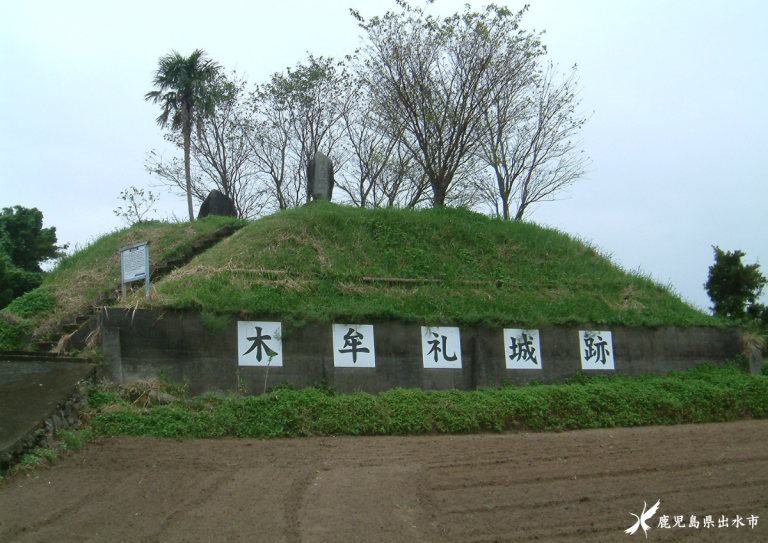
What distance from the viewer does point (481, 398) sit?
Answer: 10562 mm

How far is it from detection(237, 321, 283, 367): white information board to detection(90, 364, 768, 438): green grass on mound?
0.73 m

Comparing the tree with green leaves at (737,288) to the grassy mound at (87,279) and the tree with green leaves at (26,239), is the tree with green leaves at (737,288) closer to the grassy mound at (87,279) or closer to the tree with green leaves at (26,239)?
the grassy mound at (87,279)

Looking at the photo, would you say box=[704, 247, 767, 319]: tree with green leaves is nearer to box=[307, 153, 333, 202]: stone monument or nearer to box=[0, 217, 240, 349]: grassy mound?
box=[307, 153, 333, 202]: stone monument

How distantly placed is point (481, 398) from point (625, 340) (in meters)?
4.40

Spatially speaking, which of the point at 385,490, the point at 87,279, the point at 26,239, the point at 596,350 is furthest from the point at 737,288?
the point at 26,239

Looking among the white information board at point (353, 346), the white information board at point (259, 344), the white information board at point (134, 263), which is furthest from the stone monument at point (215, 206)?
the white information board at point (353, 346)

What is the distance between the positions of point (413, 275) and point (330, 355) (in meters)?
3.37

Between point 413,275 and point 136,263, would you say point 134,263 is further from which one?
point 413,275

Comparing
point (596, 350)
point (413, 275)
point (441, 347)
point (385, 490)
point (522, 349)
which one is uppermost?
point (413, 275)

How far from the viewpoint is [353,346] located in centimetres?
1121

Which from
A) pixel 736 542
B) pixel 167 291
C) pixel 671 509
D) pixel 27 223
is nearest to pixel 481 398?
pixel 671 509

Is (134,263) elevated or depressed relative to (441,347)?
elevated

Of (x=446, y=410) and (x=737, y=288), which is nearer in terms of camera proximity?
(x=446, y=410)

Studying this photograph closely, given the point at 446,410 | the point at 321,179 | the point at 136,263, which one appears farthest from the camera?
the point at 321,179
